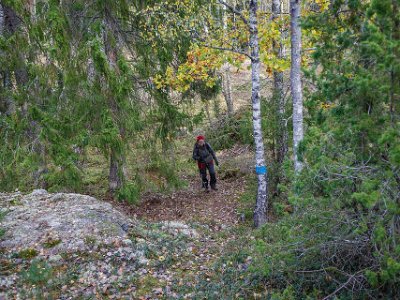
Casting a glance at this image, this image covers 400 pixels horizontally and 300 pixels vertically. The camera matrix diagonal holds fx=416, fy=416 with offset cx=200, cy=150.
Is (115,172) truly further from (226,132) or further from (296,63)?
(296,63)

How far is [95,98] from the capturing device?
993 cm

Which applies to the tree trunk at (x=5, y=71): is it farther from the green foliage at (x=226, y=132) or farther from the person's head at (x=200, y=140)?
the green foliage at (x=226, y=132)

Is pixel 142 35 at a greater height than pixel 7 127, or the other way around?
pixel 142 35

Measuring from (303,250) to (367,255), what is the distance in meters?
0.74

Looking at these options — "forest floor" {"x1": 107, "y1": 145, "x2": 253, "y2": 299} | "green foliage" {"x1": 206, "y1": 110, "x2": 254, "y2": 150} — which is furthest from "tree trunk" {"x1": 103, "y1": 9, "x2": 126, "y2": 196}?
"green foliage" {"x1": 206, "y1": 110, "x2": 254, "y2": 150}

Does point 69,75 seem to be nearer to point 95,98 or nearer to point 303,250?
point 95,98

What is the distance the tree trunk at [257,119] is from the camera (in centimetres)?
848

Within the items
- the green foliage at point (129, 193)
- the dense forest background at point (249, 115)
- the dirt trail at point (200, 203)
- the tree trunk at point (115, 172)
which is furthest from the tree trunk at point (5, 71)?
the dirt trail at point (200, 203)

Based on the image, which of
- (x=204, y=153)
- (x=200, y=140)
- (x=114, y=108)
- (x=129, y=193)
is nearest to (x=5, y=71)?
(x=114, y=108)

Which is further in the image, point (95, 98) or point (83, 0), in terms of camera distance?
point (83, 0)

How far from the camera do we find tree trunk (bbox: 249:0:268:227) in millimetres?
8484

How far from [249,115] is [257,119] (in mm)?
3884

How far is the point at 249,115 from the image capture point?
1264cm

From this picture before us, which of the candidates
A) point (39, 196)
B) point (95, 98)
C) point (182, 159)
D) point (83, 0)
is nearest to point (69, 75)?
point (95, 98)
